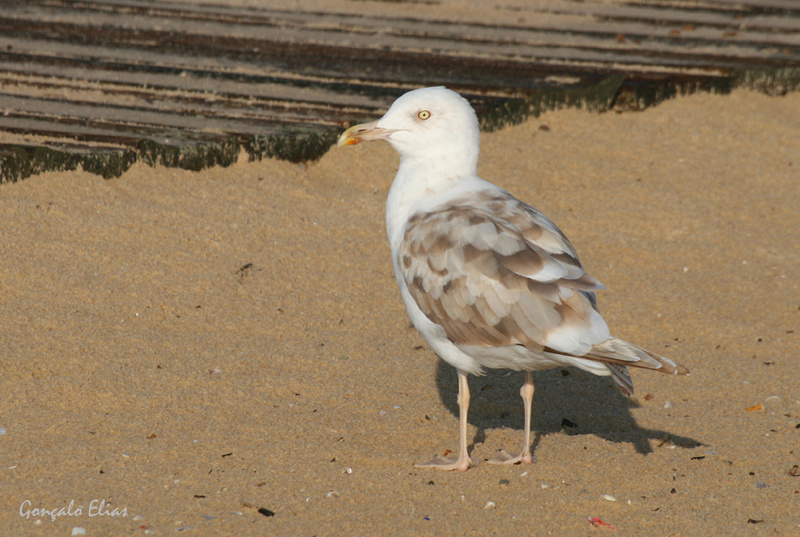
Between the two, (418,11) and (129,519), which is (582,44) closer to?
(418,11)

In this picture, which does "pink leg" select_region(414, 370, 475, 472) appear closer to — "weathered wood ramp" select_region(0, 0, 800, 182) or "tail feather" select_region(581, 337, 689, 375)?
"tail feather" select_region(581, 337, 689, 375)

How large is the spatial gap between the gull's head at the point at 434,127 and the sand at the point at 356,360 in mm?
1513

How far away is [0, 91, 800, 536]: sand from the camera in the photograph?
428 cm

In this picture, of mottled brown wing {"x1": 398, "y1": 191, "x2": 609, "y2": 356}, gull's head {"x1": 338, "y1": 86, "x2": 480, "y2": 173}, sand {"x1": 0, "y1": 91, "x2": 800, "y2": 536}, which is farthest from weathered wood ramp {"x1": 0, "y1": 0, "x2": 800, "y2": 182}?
mottled brown wing {"x1": 398, "y1": 191, "x2": 609, "y2": 356}

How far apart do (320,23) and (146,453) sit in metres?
8.48

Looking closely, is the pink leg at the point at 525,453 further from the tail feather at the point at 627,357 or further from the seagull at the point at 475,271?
the tail feather at the point at 627,357

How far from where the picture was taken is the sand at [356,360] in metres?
4.28

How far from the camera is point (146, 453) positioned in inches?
181

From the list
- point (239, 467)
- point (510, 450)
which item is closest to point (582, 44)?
point (510, 450)

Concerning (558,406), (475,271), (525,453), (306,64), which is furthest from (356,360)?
(306,64)
